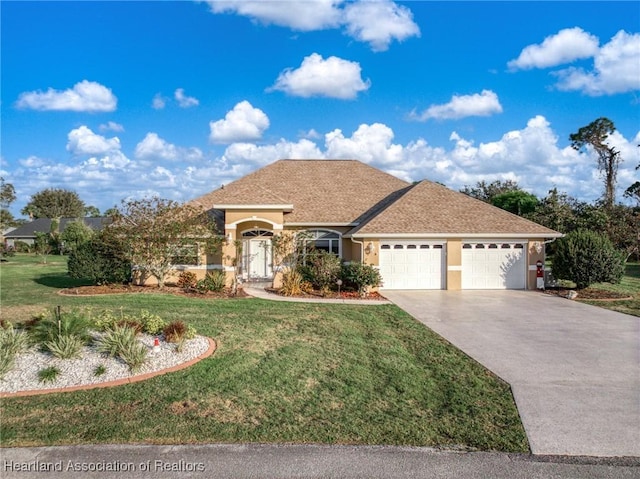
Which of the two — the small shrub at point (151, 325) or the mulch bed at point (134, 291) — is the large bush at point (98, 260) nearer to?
the mulch bed at point (134, 291)

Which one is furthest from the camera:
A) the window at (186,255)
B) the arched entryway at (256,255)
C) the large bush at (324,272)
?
the arched entryway at (256,255)

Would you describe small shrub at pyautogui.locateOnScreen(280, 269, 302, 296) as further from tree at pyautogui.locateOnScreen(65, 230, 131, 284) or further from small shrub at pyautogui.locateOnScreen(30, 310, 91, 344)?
small shrub at pyautogui.locateOnScreen(30, 310, 91, 344)

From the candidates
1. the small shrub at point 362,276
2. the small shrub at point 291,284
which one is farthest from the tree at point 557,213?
the small shrub at point 291,284

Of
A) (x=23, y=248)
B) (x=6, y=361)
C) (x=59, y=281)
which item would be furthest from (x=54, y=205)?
(x=6, y=361)

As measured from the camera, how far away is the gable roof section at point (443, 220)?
18.5 metres

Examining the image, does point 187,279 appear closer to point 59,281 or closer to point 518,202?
point 59,281

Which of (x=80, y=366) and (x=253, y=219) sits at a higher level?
(x=253, y=219)

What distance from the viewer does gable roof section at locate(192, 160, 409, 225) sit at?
2038 centimetres

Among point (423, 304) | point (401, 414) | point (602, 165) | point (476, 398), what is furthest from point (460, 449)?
point (602, 165)

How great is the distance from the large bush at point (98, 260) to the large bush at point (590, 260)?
17525 mm

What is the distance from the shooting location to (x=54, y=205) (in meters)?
79.1

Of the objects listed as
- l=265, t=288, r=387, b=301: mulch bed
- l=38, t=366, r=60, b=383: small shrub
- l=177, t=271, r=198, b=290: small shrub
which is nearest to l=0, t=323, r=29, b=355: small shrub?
l=38, t=366, r=60, b=383: small shrub

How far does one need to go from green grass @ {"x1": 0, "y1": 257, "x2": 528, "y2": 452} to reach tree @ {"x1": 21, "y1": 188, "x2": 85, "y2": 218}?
264ft

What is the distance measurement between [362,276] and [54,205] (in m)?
79.7
